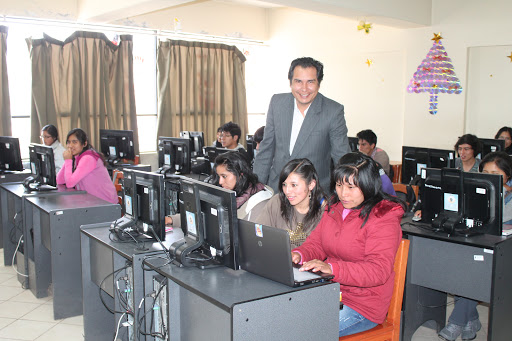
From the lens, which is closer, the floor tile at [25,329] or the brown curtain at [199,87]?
the floor tile at [25,329]

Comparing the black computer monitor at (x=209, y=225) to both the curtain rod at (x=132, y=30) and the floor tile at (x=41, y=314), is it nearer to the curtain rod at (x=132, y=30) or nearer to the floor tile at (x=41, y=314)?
the floor tile at (x=41, y=314)

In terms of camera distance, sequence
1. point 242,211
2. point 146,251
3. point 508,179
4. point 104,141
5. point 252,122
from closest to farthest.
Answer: point 146,251 → point 242,211 → point 508,179 → point 104,141 → point 252,122

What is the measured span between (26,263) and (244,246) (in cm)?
279

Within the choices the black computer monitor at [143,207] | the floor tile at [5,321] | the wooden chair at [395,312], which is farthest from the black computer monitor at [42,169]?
the wooden chair at [395,312]

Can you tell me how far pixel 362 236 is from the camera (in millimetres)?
2184

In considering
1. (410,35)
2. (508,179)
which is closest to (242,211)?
(508,179)

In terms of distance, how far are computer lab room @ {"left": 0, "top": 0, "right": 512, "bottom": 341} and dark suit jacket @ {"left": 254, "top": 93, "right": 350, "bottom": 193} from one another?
0.04 ft

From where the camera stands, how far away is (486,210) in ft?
9.62

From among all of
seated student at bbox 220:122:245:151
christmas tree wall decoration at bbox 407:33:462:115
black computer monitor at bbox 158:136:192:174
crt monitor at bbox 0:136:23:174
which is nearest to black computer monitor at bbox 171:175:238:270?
black computer monitor at bbox 158:136:192:174

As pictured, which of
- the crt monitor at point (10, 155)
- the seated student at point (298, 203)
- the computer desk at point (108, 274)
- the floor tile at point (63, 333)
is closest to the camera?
the computer desk at point (108, 274)

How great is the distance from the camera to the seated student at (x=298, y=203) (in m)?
2.55

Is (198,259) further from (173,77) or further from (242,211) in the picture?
(173,77)

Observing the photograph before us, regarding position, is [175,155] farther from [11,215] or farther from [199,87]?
[199,87]

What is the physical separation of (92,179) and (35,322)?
1268 mm
